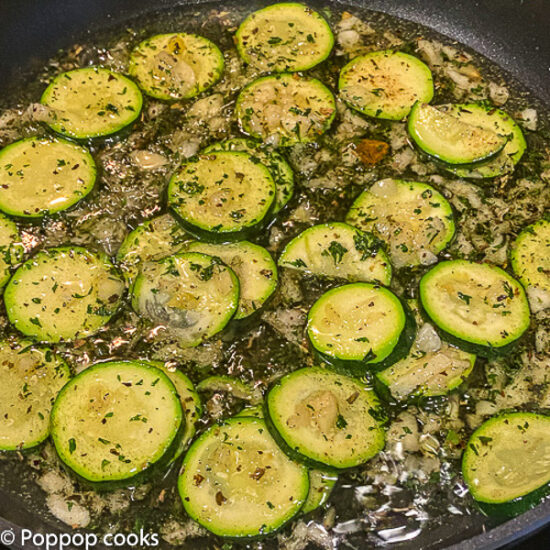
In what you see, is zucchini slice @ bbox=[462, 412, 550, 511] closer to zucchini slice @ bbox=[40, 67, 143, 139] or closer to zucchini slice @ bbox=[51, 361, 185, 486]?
zucchini slice @ bbox=[51, 361, 185, 486]

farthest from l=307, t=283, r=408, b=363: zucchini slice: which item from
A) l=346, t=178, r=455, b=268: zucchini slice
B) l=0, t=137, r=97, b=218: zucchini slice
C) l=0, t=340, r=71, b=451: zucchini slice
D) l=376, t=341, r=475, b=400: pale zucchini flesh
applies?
l=0, t=137, r=97, b=218: zucchini slice

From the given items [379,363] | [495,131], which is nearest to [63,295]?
[379,363]

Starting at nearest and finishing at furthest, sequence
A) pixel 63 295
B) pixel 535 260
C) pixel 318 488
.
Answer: pixel 318 488
pixel 63 295
pixel 535 260

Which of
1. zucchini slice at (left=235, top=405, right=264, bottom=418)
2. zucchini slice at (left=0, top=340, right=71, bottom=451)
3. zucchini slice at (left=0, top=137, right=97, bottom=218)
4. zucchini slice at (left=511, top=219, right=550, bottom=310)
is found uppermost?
zucchini slice at (left=511, top=219, right=550, bottom=310)

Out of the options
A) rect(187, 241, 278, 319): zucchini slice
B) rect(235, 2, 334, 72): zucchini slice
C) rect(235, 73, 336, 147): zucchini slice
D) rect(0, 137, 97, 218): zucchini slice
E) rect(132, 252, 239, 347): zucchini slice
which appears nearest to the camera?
rect(132, 252, 239, 347): zucchini slice

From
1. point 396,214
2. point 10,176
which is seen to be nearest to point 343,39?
point 396,214

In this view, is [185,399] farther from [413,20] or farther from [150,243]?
[413,20]

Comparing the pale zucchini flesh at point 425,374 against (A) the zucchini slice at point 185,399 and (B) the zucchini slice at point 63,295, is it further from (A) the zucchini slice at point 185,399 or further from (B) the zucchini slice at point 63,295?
(B) the zucchini slice at point 63,295
